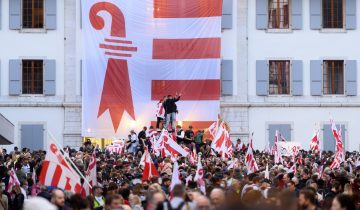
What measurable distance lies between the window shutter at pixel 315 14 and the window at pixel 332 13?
0.28 m

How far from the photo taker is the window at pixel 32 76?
4712 centimetres

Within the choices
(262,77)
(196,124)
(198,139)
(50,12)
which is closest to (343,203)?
(198,139)

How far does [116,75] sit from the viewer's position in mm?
43781

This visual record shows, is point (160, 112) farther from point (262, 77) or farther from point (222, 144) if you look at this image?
point (262, 77)

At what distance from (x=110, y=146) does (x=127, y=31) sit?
5.30 m

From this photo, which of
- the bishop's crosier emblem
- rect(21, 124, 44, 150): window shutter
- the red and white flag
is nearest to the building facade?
rect(21, 124, 44, 150): window shutter

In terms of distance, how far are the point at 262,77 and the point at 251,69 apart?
1.90ft

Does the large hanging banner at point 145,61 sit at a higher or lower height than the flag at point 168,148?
higher

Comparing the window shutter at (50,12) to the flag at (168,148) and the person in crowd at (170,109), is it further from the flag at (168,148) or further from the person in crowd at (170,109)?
the flag at (168,148)

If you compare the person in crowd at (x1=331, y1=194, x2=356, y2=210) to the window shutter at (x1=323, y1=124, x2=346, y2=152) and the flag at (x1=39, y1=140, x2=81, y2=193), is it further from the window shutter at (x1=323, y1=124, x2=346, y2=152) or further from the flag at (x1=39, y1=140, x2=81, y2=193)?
the window shutter at (x1=323, y1=124, x2=346, y2=152)

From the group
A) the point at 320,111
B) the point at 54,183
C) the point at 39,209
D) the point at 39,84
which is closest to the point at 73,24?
the point at 39,84

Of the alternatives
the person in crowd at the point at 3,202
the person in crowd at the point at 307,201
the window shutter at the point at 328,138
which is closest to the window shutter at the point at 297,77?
the window shutter at the point at 328,138

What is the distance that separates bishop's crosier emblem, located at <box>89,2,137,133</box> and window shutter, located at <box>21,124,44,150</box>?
392cm

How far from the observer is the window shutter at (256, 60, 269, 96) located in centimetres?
4775
